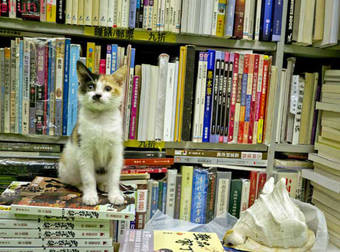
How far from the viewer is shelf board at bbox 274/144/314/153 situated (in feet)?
4.03

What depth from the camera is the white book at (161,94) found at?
113cm

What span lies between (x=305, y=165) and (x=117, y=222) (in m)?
0.80

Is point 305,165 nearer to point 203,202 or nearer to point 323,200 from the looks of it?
point 323,200

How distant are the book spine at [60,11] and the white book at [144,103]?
325 millimetres

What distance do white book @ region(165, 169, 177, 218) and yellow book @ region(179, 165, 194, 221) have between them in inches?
1.3

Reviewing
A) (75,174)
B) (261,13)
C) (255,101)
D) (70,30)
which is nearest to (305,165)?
(255,101)

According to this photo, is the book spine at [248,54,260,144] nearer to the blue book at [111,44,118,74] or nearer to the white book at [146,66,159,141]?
the white book at [146,66,159,141]

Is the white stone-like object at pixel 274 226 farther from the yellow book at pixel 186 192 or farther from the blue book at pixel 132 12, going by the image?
the blue book at pixel 132 12

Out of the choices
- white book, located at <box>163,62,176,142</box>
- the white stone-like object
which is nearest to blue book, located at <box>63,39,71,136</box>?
white book, located at <box>163,62,176,142</box>

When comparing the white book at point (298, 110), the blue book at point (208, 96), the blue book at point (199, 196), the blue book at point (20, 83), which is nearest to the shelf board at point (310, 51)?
the white book at point (298, 110)

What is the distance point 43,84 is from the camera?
107 centimetres

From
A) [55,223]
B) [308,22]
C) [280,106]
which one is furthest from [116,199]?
[308,22]

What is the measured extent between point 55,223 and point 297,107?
976mm

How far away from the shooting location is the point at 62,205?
Result: 0.83 meters
